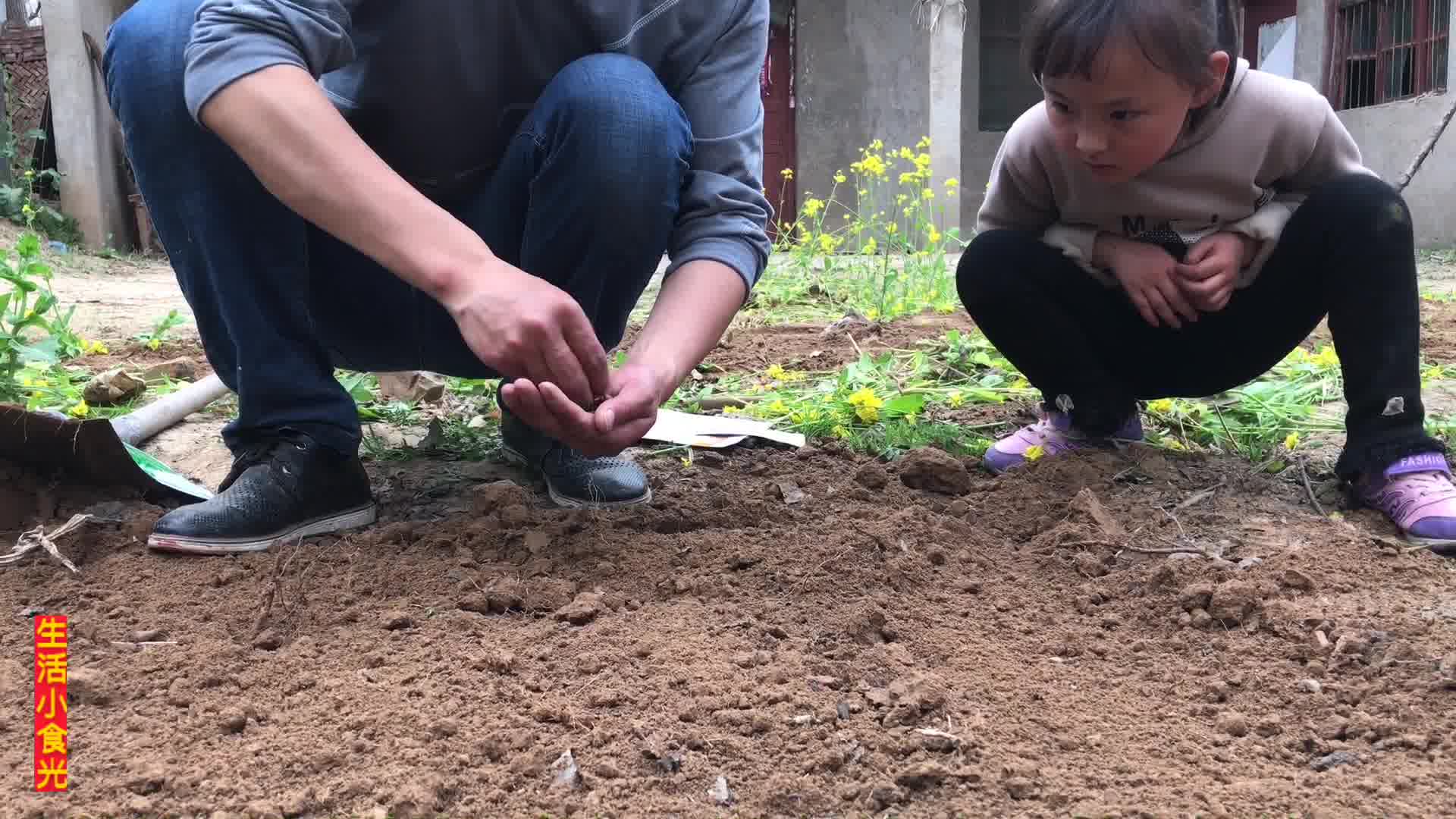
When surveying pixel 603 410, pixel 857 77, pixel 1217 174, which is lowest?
pixel 857 77

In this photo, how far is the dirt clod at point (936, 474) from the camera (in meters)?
1.82

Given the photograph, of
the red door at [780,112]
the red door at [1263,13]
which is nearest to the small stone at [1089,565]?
the red door at [780,112]

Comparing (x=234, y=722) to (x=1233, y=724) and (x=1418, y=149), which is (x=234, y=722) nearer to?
(x=1233, y=724)

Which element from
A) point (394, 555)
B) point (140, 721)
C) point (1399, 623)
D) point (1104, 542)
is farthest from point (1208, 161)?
point (140, 721)

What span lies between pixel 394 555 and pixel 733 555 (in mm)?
456

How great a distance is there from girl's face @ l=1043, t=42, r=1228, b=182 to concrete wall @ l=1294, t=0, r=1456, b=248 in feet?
22.3

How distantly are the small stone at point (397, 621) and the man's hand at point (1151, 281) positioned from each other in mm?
1271

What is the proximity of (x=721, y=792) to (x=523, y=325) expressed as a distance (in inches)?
20.8

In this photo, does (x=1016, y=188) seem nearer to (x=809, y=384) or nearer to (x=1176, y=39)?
(x=1176, y=39)

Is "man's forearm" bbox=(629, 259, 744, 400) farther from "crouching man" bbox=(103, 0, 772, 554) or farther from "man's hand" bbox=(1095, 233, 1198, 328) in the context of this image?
"man's hand" bbox=(1095, 233, 1198, 328)

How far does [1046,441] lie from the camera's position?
1.98 m

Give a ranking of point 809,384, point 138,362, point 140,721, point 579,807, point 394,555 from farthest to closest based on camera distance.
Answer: point 138,362, point 809,384, point 394,555, point 140,721, point 579,807

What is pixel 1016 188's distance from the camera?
6.43 feet

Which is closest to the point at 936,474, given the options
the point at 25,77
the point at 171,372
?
the point at 171,372
